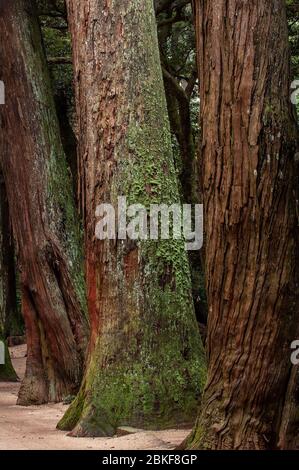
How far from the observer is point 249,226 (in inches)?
238

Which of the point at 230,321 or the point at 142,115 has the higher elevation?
the point at 142,115

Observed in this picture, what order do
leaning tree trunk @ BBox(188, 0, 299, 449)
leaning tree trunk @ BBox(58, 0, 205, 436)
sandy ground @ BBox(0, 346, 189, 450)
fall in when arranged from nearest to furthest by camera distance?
leaning tree trunk @ BBox(188, 0, 299, 449), sandy ground @ BBox(0, 346, 189, 450), leaning tree trunk @ BBox(58, 0, 205, 436)

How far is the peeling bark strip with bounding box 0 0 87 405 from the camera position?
1251 cm

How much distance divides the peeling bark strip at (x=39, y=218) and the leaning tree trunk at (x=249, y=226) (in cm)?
640

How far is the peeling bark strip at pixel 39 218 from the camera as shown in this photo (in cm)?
1251

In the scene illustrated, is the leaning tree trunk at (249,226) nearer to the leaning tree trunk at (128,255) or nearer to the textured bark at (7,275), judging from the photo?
the leaning tree trunk at (128,255)

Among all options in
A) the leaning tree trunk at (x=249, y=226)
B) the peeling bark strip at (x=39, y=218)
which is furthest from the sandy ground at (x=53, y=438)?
the peeling bark strip at (x=39, y=218)

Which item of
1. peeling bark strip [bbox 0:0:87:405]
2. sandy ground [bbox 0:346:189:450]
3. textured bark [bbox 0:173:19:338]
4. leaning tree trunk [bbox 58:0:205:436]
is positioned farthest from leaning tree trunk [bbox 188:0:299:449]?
textured bark [bbox 0:173:19:338]

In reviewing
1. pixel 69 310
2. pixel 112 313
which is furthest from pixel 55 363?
pixel 112 313

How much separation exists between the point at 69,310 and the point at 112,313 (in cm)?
376

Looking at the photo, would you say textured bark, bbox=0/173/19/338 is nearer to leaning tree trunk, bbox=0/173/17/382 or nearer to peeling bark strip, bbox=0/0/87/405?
leaning tree trunk, bbox=0/173/17/382

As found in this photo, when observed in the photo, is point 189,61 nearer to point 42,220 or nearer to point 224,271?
point 42,220

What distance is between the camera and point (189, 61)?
24422 millimetres

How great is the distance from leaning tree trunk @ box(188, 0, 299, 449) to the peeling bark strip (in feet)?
21.0
